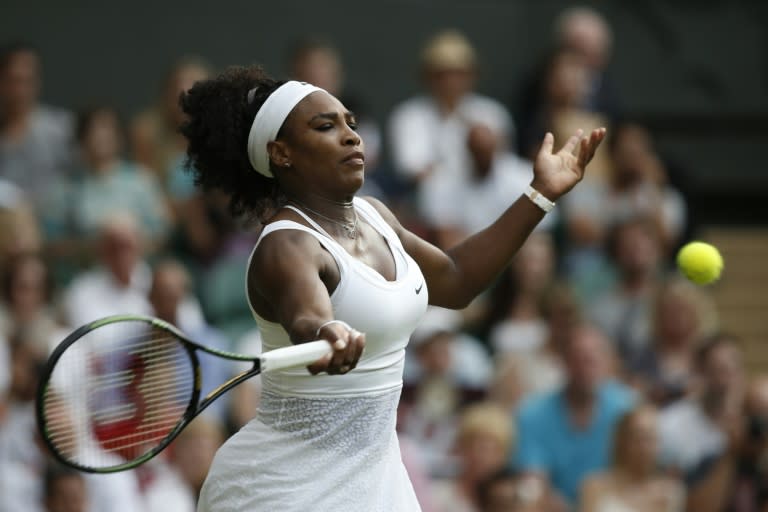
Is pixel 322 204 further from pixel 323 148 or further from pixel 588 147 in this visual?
pixel 588 147

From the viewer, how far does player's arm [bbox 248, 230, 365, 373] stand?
11.5 ft

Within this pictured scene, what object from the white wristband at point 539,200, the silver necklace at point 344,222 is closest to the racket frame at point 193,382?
the silver necklace at point 344,222

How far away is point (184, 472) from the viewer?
6.81 metres

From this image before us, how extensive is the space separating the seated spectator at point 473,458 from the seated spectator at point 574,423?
9.3 inches

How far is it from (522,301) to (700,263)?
11.5 feet

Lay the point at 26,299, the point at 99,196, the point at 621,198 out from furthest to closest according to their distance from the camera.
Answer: the point at 621,198 → the point at 99,196 → the point at 26,299

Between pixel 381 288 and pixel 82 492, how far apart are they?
3066 millimetres

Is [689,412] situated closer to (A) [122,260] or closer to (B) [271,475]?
(A) [122,260]

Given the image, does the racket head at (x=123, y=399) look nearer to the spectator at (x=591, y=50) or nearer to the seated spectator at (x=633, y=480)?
the seated spectator at (x=633, y=480)

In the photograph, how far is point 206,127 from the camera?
4.29 meters

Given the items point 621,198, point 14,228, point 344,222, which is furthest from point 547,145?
point 621,198

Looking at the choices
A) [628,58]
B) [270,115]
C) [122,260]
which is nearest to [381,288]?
[270,115]

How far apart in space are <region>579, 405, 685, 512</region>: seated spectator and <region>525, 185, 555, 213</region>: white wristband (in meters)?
2.80

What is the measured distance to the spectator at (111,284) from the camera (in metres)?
7.61
